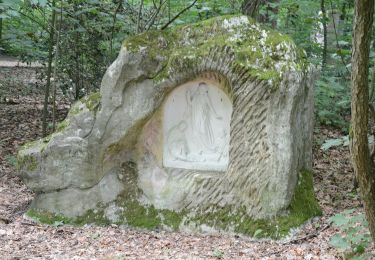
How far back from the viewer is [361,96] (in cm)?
305

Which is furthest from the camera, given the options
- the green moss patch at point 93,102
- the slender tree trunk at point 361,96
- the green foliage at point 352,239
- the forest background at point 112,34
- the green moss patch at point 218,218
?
the forest background at point 112,34

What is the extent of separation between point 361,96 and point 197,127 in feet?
8.99

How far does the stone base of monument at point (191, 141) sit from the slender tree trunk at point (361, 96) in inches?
74.7

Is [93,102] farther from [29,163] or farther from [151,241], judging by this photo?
[151,241]

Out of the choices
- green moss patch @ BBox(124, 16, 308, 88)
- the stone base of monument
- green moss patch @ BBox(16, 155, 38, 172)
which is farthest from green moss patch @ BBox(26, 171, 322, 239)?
green moss patch @ BBox(124, 16, 308, 88)

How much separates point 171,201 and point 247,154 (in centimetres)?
93

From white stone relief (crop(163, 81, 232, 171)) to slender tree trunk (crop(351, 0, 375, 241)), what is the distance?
7.86 ft

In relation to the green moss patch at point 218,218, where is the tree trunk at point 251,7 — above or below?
above

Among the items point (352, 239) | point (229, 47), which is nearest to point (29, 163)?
point (229, 47)

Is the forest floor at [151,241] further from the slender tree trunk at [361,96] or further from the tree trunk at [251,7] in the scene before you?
the tree trunk at [251,7]

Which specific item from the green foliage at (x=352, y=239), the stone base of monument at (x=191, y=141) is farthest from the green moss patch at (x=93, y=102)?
the green foliage at (x=352, y=239)

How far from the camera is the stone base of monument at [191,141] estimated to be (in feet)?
16.9

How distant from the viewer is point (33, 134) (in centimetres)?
936

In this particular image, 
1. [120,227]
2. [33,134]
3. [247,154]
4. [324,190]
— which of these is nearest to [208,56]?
[247,154]
